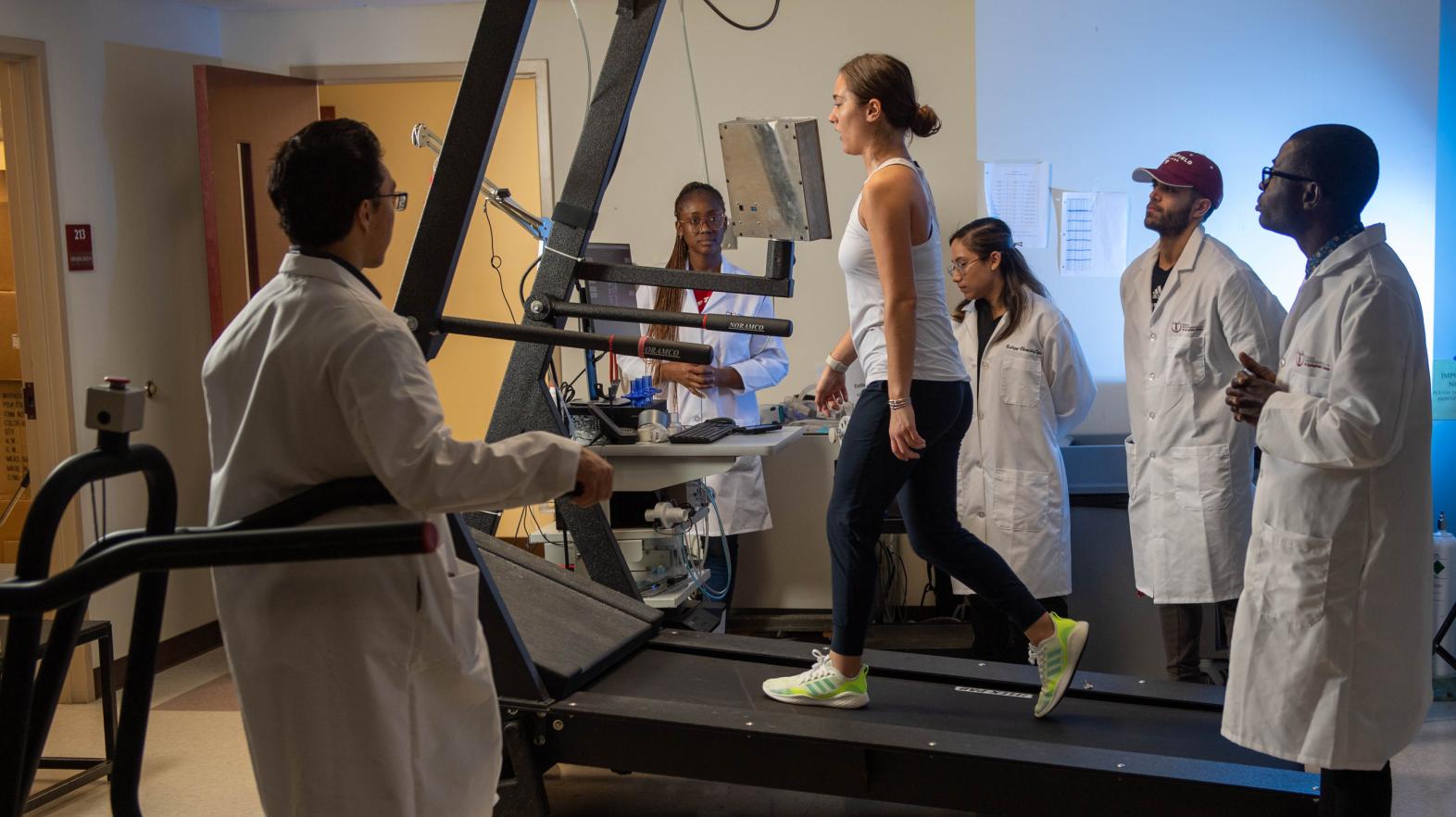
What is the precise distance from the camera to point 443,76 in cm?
497

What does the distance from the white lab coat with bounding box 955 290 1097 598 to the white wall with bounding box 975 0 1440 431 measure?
0.69 meters

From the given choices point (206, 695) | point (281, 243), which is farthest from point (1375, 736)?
point (281, 243)

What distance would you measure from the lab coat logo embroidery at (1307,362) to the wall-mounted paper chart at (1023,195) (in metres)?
2.30

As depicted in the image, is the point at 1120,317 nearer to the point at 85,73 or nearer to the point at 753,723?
the point at 753,723

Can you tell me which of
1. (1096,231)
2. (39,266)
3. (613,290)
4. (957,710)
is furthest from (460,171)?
(1096,231)

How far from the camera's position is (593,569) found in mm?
3379

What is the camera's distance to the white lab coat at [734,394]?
4.05 metres

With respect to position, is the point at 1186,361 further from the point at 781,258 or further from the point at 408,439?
the point at 408,439

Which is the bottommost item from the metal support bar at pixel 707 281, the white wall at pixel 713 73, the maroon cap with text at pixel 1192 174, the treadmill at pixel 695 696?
the treadmill at pixel 695 696

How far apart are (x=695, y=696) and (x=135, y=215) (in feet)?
9.01

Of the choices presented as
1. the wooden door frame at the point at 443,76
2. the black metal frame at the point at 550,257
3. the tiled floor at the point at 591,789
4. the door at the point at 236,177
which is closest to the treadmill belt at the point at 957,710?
the tiled floor at the point at 591,789

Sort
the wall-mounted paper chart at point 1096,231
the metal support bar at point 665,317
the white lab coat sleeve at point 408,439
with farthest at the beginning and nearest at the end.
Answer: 1. the wall-mounted paper chart at point 1096,231
2. the metal support bar at point 665,317
3. the white lab coat sleeve at point 408,439

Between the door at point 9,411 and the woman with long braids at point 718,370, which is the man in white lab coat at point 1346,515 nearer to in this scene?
the woman with long braids at point 718,370

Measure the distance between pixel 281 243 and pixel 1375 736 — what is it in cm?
399
